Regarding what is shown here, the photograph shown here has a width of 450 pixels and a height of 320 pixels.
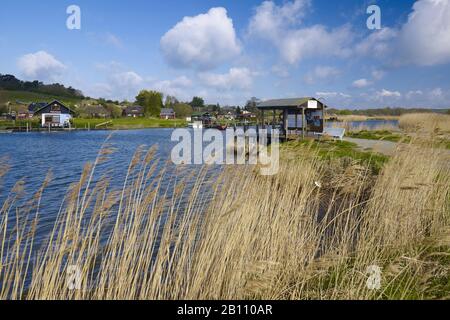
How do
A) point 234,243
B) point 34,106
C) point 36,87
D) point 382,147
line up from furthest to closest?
point 36,87 → point 34,106 → point 382,147 → point 234,243

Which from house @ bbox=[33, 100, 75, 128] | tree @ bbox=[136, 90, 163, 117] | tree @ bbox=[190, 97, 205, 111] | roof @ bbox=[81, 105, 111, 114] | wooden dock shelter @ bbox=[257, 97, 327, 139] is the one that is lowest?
wooden dock shelter @ bbox=[257, 97, 327, 139]

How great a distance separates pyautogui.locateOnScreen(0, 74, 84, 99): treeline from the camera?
131 m

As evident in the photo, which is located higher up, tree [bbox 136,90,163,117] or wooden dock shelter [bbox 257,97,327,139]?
tree [bbox 136,90,163,117]

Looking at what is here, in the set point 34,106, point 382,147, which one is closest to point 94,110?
point 34,106

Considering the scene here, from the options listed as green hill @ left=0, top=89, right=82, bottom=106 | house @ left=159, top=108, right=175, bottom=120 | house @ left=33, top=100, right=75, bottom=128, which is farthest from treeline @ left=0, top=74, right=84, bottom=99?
house @ left=33, top=100, right=75, bottom=128

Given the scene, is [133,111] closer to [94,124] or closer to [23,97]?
[94,124]

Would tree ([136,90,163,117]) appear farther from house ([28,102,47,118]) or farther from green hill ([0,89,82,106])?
house ([28,102,47,118])

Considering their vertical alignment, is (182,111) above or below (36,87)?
below

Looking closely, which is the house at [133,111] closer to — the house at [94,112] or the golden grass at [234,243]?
the house at [94,112]

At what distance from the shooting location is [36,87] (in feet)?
448

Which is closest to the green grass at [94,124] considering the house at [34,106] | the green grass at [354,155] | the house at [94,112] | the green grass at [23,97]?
the house at [94,112]

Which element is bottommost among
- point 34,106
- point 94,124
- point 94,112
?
point 94,124
